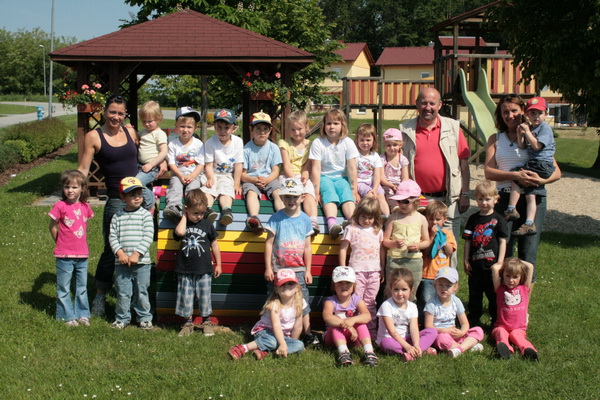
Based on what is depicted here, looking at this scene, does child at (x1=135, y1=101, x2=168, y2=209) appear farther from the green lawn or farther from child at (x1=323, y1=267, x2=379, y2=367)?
child at (x1=323, y1=267, x2=379, y2=367)

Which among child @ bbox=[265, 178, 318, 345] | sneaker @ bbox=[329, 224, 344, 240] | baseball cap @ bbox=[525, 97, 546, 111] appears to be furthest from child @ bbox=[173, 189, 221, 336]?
baseball cap @ bbox=[525, 97, 546, 111]

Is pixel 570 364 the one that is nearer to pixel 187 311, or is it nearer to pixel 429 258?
pixel 429 258

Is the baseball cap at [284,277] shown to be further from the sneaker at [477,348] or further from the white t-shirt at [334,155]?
the sneaker at [477,348]

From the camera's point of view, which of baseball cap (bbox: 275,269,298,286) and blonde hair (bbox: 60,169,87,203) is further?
blonde hair (bbox: 60,169,87,203)

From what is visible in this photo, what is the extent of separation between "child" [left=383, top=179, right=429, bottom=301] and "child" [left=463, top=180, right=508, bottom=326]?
1.70 ft

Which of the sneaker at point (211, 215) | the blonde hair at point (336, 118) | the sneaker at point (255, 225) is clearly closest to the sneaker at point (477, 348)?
the sneaker at point (255, 225)

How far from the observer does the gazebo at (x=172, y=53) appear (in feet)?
42.5

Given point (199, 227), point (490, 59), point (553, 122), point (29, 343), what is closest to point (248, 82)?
point (490, 59)

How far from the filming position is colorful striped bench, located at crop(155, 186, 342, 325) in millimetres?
6316

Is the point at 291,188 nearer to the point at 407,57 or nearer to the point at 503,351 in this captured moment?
the point at 503,351

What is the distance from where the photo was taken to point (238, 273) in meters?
6.36

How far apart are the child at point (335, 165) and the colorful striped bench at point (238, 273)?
39cm

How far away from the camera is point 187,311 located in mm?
6043

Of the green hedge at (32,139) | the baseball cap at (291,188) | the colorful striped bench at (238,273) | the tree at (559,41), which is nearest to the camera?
the baseball cap at (291,188)
